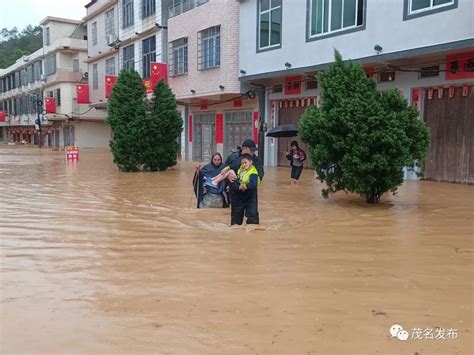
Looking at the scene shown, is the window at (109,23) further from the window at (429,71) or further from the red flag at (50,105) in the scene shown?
the window at (429,71)

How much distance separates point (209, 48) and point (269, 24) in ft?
12.4

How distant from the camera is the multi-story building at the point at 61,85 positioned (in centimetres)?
4053

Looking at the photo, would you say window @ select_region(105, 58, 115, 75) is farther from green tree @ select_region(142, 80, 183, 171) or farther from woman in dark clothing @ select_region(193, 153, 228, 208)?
woman in dark clothing @ select_region(193, 153, 228, 208)

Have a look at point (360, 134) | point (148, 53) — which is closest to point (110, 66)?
point (148, 53)

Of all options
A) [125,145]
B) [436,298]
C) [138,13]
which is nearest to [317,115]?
[436,298]

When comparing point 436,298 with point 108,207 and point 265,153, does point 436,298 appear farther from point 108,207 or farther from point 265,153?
point 265,153

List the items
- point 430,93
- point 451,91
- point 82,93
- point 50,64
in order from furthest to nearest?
point 50,64 < point 82,93 < point 430,93 < point 451,91

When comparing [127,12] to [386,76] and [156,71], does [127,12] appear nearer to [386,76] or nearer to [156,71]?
[156,71]

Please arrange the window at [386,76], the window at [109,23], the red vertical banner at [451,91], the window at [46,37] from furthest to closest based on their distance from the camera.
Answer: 1. the window at [46,37]
2. the window at [109,23]
3. the window at [386,76]
4. the red vertical banner at [451,91]

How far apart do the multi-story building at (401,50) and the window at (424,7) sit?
23 mm

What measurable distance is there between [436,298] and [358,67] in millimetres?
5636

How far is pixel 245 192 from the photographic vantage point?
21.7 feet

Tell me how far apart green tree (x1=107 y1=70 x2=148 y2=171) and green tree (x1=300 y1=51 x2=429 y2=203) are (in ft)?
31.2

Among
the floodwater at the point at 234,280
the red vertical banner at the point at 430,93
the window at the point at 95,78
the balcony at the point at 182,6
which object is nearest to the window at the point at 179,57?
the balcony at the point at 182,6
